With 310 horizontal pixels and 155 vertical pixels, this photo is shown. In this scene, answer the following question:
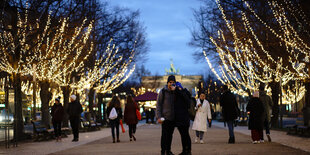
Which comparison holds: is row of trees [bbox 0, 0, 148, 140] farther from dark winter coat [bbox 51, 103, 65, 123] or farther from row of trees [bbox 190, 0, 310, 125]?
row of trees [bbox 190, 0, 310, 125]

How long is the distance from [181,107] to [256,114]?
20.2 ft

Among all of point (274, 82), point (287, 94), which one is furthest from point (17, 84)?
point (287, 94)

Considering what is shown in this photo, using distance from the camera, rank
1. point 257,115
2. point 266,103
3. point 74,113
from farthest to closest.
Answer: point 74,113, point 266,103, point 257,115

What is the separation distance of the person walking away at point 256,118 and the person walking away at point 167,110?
19.0 feet

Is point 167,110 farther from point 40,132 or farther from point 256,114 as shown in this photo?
point 40,132

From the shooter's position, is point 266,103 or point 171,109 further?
point 266,103

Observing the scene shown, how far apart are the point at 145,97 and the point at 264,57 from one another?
16269 mm

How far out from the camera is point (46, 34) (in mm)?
20266

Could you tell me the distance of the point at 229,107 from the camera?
16203 mm

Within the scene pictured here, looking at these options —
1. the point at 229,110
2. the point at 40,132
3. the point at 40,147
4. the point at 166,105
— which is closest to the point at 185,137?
the point at 166,105

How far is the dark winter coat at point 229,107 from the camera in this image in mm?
16078

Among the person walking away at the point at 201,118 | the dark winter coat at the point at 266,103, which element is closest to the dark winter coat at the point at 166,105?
the person walking away at the point at 201,118

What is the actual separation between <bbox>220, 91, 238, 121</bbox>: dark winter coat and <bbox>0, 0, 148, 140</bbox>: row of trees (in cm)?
655

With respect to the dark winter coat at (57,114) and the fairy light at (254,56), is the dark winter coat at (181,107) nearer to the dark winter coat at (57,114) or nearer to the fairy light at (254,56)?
the fairy light at (254,56)
